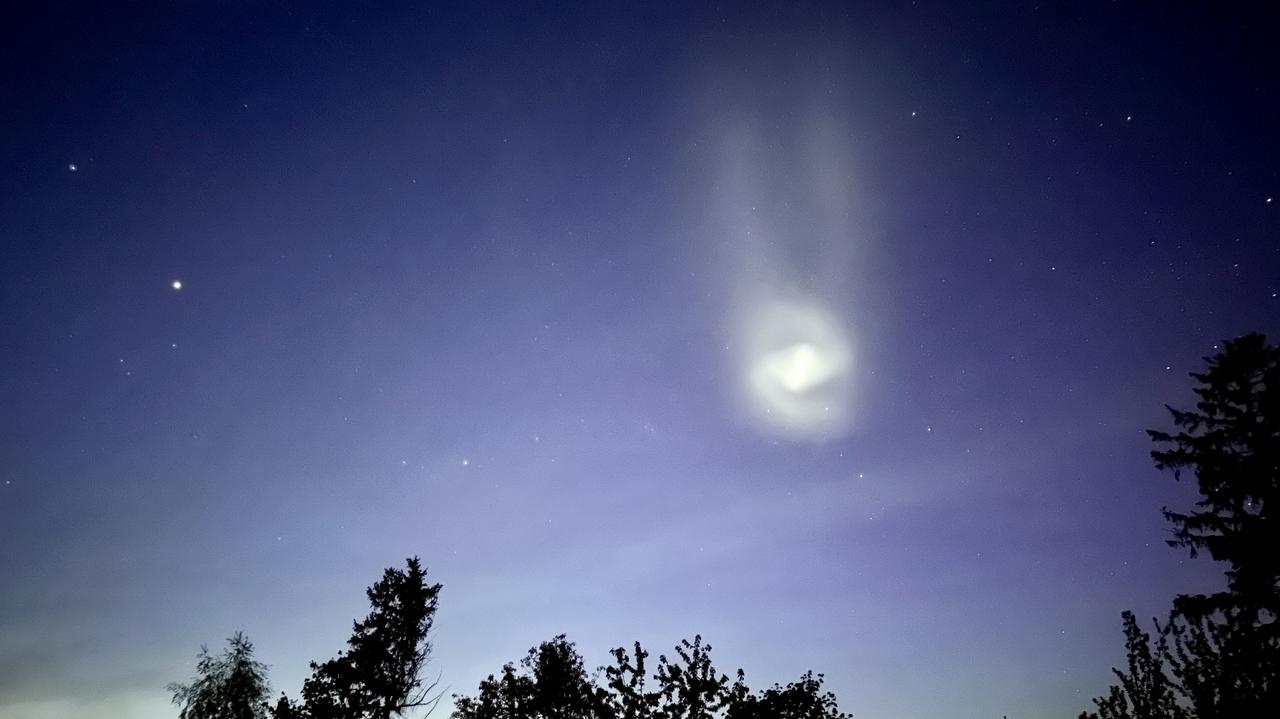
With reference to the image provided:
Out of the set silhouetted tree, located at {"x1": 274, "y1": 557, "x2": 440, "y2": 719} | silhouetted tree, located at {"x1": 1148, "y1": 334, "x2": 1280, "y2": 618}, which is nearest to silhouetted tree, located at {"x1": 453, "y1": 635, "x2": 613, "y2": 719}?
silhouetted tree, located at {"x1": 274, "y1": 557, "x2": 440, "y2": 719}

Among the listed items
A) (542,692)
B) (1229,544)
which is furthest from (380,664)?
(1229,544)

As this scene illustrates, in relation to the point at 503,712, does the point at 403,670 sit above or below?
above

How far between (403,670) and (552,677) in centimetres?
1054

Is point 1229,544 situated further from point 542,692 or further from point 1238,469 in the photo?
point 542,692

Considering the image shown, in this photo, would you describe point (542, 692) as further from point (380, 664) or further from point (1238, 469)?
point (1238, 469)

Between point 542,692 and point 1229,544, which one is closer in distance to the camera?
point 1229,544

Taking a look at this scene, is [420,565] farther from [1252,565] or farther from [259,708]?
[1252,565]

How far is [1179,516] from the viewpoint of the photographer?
635 inches

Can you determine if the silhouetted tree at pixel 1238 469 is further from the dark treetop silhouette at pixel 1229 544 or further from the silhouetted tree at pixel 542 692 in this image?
the silhouetted tree at pixel 542 692

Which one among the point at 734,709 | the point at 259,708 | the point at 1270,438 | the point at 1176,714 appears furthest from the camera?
the point at 259,708

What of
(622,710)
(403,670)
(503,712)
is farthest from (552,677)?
(622,710)

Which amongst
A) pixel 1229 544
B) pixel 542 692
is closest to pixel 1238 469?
pixel 1229 544

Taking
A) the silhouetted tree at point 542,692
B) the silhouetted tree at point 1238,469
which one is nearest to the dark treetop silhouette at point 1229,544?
the silhouetted tree at point 1238,469

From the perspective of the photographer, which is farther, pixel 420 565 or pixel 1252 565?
pixel 420 565
